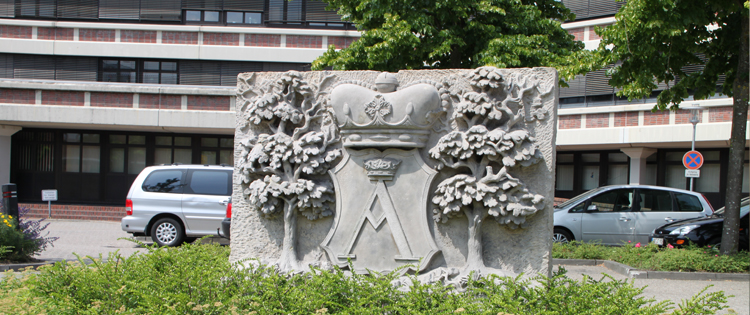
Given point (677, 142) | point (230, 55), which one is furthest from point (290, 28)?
point (677, 142)

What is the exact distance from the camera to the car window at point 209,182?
12.8m

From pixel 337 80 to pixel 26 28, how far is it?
21.1 m

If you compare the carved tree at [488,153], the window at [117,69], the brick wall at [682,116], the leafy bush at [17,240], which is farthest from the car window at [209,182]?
the brick wall at [682,116]

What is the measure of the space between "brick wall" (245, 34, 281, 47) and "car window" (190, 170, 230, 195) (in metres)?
10.2

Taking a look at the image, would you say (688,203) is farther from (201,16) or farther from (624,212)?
(201,16)

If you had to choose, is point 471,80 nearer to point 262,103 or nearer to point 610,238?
point 262,103

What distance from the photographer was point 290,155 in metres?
5.02

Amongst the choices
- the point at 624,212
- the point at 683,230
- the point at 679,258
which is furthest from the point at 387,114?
the point at 624,212

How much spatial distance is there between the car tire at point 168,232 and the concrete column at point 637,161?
1425cm

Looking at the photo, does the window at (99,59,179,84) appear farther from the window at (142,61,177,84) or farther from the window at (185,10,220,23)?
the window at (185,10,220,23)

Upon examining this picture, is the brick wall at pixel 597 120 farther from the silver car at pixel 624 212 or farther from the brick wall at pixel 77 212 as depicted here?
the brick wall at pixel 77 212

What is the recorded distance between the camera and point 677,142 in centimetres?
1870

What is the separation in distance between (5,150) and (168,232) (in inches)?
469

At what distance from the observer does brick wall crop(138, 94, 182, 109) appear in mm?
20016
